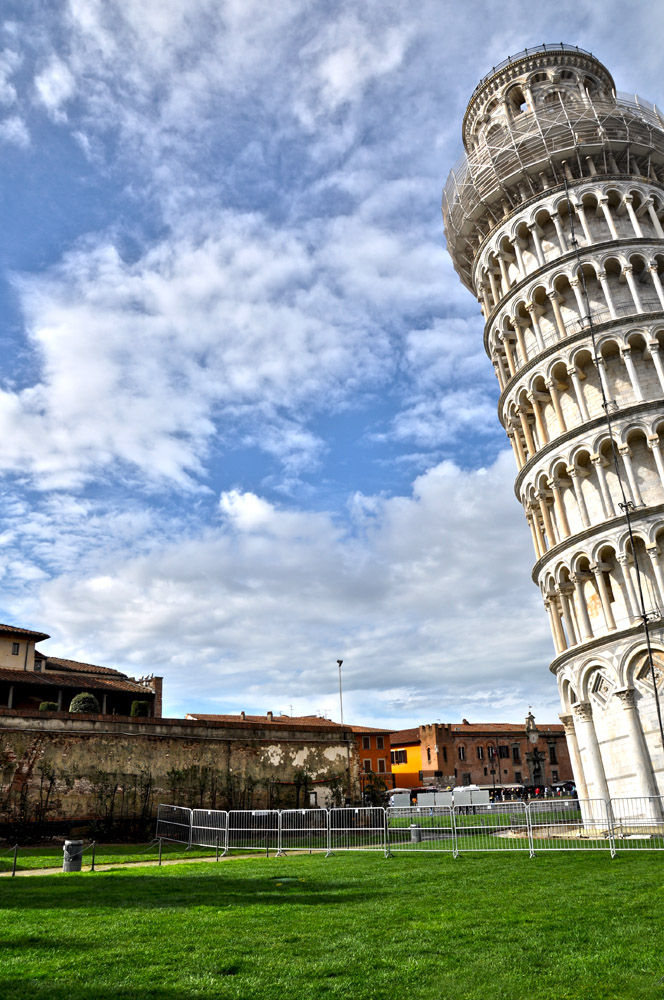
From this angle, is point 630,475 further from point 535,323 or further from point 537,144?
point 537,144

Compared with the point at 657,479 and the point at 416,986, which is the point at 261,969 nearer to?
the point at 416,986

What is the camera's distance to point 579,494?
29.9 metres

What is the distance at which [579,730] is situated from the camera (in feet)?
93.6

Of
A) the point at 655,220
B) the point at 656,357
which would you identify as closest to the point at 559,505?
the point at 656,357

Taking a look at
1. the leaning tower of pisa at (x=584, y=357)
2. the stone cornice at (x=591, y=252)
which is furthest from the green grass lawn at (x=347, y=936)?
the stone cornice at (x=591, y=252)

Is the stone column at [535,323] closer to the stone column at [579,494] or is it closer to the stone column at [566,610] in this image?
the stone column at [579,494]

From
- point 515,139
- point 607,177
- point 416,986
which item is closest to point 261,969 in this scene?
point 416,986

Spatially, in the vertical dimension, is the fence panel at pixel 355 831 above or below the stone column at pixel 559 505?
below

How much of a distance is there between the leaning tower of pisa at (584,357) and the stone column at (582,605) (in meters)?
0.09

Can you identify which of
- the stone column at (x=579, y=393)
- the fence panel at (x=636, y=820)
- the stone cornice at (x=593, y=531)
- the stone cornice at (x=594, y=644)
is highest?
the stone column at (x=579, y=393)

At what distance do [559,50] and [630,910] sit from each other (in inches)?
1788

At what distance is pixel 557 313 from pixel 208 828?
2630 centimetres

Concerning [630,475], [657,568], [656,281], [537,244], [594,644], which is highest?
[537,244]

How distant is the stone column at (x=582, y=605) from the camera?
28.5m
